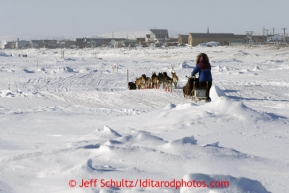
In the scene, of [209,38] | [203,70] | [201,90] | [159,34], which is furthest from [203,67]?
[159,34]

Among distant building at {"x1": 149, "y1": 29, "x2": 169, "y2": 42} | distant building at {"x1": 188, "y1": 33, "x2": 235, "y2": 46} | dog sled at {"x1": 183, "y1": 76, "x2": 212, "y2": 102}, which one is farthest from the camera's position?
distant building at {"x1": 149, "y1": 29, "x2": 169, "y2": 42}

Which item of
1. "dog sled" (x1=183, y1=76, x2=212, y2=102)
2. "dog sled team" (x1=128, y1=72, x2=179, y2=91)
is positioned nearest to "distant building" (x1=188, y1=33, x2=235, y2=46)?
"dog sled team" (x1=128, y1=72, x2=179, y2=91)

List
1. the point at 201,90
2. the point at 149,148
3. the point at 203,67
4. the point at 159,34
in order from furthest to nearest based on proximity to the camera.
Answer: the point at 159,34 < the point at 201,90 < the point at 203,67 < the point at 149,148

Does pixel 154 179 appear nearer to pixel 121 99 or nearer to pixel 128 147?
pixel 128 147

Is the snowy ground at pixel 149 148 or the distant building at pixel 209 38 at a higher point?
the distant building at pixel 209 38

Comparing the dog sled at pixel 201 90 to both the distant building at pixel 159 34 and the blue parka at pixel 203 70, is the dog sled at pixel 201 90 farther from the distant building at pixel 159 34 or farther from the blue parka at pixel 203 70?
the distant building at pixel 159 34

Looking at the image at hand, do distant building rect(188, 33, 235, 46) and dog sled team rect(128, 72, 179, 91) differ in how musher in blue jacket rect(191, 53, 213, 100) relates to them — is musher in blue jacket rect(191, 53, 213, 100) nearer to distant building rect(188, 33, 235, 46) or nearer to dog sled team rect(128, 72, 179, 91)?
dog sled team rect(128, 72, 179, 91)

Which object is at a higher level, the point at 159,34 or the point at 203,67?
the point at 159,34

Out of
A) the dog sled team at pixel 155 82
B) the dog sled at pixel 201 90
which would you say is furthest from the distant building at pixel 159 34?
the dog sled at pixel 201 90

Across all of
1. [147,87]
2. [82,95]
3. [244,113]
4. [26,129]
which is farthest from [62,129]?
[147,87]

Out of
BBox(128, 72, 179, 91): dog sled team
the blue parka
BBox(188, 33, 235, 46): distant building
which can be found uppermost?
BBox(188, 33, 235, 46): distant building

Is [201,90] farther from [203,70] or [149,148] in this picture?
[149,148]

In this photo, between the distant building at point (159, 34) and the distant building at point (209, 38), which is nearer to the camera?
the distant building at point (209, 38)

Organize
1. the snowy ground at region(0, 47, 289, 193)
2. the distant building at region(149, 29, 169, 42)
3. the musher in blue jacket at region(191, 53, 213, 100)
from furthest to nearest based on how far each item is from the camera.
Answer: the distant building at region(149, 29, 169, 42), the musher in blue jacket at region(191, 53, 213, 100), the snowy ground at region(0, 47, 289, 193)
